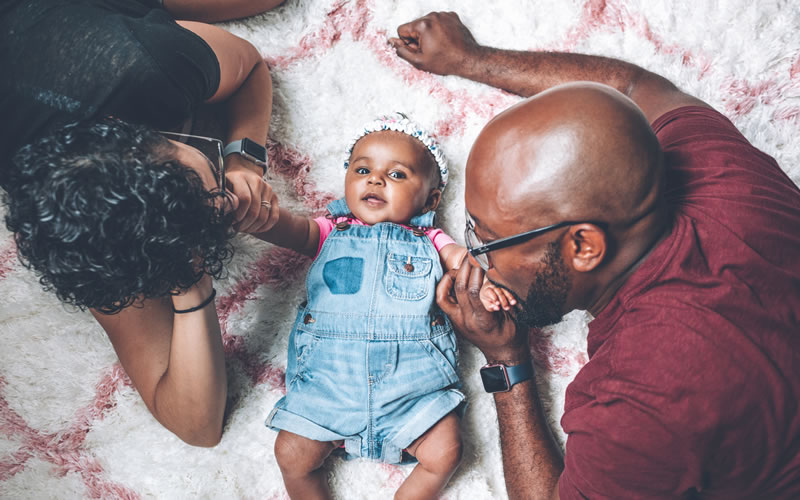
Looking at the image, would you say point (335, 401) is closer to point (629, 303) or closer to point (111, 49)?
point (629, 303)

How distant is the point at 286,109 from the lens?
147 cm

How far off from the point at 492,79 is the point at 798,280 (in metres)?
0.92

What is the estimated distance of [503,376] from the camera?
1.27 metres

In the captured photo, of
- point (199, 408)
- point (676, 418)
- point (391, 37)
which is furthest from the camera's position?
point (391, 37)

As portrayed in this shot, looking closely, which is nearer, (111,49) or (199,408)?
(111,49)

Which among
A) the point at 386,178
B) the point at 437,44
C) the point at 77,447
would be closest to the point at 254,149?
the point at 386,178

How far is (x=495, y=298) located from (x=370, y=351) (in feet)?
1.15

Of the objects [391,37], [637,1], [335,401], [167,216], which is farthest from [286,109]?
[637,1]

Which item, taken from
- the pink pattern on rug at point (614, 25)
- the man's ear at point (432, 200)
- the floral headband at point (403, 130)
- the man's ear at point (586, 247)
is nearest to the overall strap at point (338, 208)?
the floral headband at point (403, 130)

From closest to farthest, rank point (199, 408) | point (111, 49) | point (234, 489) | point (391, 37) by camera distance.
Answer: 1. point (111, 49)
2. point (199, 408)
3. point (234, 489)
4. point (391, 37)

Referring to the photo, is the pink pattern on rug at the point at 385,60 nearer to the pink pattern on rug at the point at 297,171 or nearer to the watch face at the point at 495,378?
the pink pattern on rug at the point at 297,171

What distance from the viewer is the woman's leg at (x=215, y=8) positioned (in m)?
1.30

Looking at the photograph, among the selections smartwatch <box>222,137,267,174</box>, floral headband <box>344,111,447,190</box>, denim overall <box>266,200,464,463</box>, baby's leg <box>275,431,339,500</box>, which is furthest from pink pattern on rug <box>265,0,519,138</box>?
baby's leg <box>275,431,339,500</box>

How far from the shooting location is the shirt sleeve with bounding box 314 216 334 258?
1.39 metres
